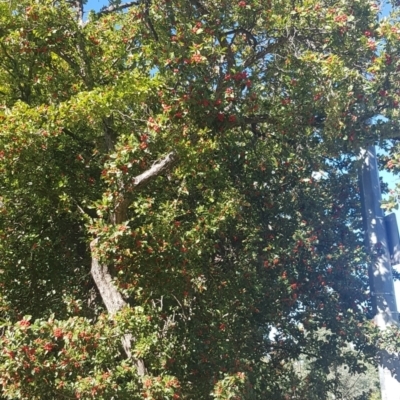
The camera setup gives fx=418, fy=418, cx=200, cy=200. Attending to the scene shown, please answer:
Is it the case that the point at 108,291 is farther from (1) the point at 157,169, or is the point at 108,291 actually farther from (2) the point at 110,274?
(1) the point at 157,169

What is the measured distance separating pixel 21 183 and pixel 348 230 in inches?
371

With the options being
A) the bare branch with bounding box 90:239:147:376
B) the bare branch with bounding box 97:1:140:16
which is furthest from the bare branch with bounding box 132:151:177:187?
the bare branch with bounding box 97:1:140:16

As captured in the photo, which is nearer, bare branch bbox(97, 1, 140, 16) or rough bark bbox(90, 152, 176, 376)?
rough bark bbox(90, 152, 176, 376)

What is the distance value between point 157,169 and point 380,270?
518 cm

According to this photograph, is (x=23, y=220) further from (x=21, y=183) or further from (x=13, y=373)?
(x=13, y=373)

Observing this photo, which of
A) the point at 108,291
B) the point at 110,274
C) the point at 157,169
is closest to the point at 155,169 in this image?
the point at 157,169

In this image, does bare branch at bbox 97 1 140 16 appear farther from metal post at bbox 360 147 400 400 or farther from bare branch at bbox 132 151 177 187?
metal post at bbox 360 147 400 400

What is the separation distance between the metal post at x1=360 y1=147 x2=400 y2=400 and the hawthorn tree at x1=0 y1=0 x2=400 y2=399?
1317 millimetres

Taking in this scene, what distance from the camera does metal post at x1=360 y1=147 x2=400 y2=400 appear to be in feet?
26.3

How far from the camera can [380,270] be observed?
851cm

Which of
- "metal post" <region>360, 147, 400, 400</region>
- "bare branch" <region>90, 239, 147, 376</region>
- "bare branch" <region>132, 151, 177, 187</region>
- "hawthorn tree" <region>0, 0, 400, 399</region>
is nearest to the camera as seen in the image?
"hawthorn tree" <region>0, 0, 400, 399</region>

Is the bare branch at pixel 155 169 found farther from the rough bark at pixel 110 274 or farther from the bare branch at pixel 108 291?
the bare branch at pixel 108 291

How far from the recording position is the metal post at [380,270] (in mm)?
8016

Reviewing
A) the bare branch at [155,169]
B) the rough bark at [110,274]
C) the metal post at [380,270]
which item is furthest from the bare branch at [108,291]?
the metal post at [380,270]
